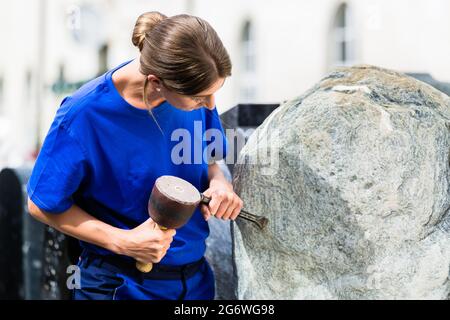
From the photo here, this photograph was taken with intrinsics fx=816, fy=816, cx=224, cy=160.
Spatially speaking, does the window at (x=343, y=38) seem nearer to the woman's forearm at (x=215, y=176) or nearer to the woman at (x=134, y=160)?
the woman's forearm at (x=215, y=176)

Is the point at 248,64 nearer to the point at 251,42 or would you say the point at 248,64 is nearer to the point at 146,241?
the point at 251,42

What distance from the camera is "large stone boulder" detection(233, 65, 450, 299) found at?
2107 mm

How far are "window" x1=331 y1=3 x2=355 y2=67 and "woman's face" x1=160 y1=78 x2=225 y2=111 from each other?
929 cm

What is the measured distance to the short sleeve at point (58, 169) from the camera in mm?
2010

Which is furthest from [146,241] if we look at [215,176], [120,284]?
[215,176]

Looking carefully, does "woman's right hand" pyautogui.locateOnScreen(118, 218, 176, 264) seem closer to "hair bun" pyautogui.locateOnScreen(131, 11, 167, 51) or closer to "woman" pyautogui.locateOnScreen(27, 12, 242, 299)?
"woman" pyautogui.locateOnScreen(27, 12, 242, 299)

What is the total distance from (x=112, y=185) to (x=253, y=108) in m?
1.12

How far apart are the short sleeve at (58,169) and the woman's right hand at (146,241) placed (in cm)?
18

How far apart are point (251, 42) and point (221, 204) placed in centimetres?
1154

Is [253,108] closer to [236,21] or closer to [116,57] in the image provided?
[236,21]

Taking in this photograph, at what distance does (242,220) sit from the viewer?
7.68 ft

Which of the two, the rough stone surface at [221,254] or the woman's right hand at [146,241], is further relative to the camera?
the rough stone surface at [221,254]

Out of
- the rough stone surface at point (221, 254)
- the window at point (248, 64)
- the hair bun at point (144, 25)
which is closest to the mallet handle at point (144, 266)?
the hair bun at point (144, 25)
